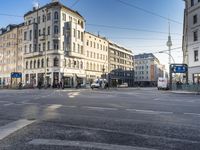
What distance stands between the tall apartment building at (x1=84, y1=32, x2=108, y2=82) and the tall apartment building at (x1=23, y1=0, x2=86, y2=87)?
445 cm

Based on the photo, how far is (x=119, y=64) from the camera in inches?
3954

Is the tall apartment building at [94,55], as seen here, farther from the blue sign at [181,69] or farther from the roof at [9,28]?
the blue sign at [181,69]

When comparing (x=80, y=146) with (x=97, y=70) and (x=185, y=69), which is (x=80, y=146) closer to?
(x=185, y=69)

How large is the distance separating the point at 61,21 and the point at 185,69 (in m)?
Result: 34.2

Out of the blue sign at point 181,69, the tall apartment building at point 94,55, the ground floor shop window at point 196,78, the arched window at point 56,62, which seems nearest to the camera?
the ground floor shop window at point 196,78

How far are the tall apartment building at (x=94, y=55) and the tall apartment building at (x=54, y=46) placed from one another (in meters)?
4.45

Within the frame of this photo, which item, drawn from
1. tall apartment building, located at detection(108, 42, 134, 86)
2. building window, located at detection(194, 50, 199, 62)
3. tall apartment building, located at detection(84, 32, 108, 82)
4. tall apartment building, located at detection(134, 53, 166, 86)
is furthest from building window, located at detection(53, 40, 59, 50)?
tall apartment building, located at detection(134, 53, 166, 86)

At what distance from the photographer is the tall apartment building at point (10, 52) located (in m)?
79.0

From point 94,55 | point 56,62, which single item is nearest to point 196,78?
point 56,62

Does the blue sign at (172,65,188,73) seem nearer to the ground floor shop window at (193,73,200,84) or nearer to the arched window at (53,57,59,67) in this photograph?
the ground floor shop window at (193,73,200,84)

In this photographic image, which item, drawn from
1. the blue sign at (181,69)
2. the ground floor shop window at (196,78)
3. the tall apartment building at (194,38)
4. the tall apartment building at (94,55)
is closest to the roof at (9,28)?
the tall apartment building at (94,55)

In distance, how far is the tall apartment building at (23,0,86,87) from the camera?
62094mm

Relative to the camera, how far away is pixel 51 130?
6.46m

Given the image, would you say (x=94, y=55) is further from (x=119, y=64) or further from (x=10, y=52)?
(x=10, y=52)
